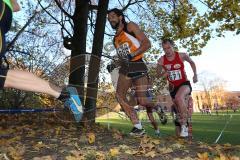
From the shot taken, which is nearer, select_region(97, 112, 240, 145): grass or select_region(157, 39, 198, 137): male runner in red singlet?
select_region(157, 39, 198, 137): male runner in red singlet

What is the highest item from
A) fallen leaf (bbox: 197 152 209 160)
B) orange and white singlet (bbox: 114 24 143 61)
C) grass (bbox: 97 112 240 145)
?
orange and white singlet (bbox: 114 24 143 61)

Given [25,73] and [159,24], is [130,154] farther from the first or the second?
[159,24]

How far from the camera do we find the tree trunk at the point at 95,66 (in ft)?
36.6

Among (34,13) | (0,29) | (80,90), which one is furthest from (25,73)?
(34,13)

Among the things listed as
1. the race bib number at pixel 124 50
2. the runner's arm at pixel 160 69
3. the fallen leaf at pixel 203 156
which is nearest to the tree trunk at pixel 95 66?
the runner's arm at pixel 160 69

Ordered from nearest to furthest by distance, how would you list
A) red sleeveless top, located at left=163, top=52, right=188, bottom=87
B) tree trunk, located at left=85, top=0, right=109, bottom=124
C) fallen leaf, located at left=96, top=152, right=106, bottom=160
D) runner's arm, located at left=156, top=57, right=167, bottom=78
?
fallen leaf, located at left=96, top=152, right=106, bottom=160 → red sleeveless top, located at left=163, top=52, right=188, bottom=87 → runner's arm, located at left=156, top=57, right=167, bottom=78 → tree trunk, located at left=85, top=0, right=109, bottom=124

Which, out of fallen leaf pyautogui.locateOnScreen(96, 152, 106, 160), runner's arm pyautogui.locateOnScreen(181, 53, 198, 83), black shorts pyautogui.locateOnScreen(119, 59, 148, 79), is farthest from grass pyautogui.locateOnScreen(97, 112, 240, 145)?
fallen leaf pyautogui.locateOnScreen(96, 152, 106, 160)

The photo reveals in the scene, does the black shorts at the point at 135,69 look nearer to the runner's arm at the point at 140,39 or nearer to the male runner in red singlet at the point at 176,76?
the runner's arm at the point at 140,39

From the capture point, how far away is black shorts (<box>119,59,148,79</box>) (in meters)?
6.74

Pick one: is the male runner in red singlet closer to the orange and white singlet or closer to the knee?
the knee

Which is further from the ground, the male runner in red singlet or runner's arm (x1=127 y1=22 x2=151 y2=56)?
runner's arm (x1=127 y1=22 x2=151 y2=56)

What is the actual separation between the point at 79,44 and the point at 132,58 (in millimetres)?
6359

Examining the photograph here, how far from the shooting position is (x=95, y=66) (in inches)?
449

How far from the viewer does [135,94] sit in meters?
7.04
